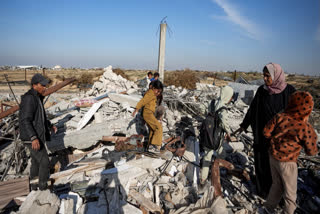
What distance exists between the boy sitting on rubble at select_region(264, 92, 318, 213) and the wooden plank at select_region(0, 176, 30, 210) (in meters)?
3.52

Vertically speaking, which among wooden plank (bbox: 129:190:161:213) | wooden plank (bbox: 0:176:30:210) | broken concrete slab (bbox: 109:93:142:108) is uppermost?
broken concrete slab (bbox: 109:93:142:108)

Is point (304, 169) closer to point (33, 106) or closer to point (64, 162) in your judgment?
point (33, 106)

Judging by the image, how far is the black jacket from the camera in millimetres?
2703

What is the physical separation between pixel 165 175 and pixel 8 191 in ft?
8.11

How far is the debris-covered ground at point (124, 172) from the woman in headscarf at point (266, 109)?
405 millimetres

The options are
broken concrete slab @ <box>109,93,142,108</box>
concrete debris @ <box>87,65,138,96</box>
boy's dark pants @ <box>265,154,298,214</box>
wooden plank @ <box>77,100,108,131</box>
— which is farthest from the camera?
→ concrete debris @ <box>87,65,138,96</box>

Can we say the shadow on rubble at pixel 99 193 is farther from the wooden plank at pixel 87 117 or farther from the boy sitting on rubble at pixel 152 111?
the wooden plank at pixel 87 117

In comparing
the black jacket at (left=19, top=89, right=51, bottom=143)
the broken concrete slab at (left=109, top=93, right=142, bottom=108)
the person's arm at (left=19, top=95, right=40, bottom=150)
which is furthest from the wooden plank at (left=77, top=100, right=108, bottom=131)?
the person's arm at (left=19, top=95, right=40, bottom=150)

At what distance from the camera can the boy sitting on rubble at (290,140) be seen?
2088 mm

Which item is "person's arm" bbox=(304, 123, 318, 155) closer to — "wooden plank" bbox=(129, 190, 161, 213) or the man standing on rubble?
"wooden plank" bbox=(129, 190, 161, 213)

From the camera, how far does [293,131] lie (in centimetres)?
217

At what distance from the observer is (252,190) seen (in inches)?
131

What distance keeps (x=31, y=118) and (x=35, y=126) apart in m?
0.19

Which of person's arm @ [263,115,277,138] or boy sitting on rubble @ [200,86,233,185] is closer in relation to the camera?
person's arm @ [263,115,277,138]
